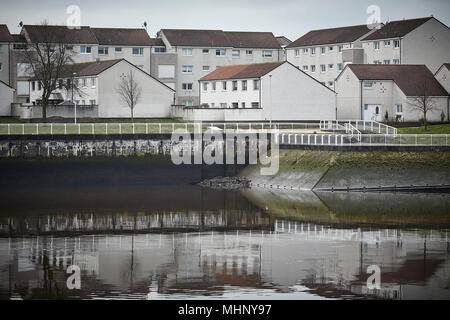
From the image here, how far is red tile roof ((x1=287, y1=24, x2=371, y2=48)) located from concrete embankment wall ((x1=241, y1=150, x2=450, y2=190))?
5621 centimetres

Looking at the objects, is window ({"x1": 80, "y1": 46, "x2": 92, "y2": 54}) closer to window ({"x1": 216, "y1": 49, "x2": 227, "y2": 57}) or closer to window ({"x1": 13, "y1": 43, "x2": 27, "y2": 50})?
window ({"x1": 13, "y1": 43, "x2": 27, "y2": 50})

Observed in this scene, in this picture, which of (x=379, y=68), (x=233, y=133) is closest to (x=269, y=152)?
(x=233, y=133)

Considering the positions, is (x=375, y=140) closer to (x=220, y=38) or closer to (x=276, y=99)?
(x=276, y=99)

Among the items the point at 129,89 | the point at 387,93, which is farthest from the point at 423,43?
the point at 129,89

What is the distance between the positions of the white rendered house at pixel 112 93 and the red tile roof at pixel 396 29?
2857cm

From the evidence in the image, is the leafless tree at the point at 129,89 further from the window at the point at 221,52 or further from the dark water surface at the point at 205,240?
the dark water surface at the point at 205,240

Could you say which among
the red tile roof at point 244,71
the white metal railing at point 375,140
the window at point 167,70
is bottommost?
the white metal railing at point 375,140

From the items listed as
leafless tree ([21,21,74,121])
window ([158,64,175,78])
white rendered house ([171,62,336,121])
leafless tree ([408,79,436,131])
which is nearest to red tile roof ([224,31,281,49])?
window ([158,64,175,78])

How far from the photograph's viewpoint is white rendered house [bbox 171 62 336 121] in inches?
3435

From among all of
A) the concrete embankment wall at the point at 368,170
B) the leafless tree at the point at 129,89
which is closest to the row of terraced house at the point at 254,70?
the leafless tree at the point at 129,89

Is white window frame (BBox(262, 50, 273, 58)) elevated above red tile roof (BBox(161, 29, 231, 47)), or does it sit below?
below

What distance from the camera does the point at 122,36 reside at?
115 m

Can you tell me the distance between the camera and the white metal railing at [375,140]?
60.6 meters
